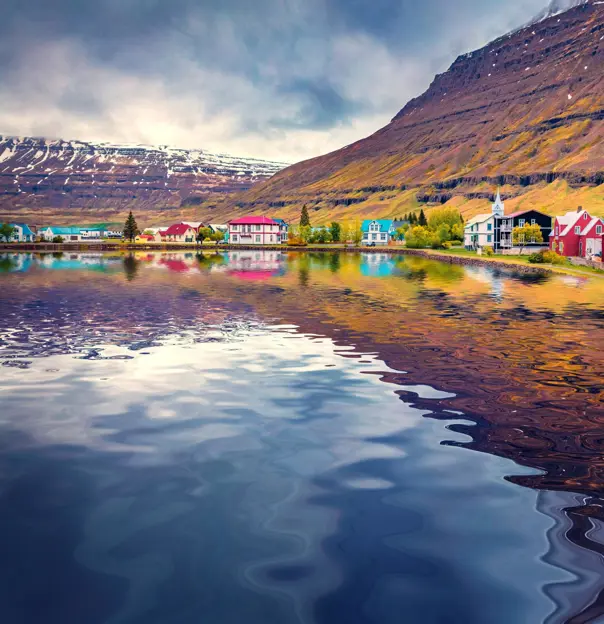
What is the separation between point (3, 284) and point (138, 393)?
5479 cm

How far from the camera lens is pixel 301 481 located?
13.0 meters

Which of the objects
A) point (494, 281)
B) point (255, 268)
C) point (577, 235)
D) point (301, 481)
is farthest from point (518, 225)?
point (301, 481)

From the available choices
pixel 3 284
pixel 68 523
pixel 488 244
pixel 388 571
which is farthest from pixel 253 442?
pixel 488 244

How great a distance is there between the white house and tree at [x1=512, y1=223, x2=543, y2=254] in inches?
331

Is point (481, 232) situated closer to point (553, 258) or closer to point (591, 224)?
point (591, 224)

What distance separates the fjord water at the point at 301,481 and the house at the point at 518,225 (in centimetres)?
11388

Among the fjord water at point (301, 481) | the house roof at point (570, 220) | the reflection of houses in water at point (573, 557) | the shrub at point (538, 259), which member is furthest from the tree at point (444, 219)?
the reflection of houses in water at point (573, 557)

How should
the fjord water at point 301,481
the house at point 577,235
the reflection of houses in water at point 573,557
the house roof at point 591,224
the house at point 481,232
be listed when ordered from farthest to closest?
the house at point 481,232 → the house at point 577,235 → the house roof at point 591,224 → the fjord water at point 301,481 → the reflection of houses in water at point 573,557

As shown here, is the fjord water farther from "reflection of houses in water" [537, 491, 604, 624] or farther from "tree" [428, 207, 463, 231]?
"tree" [428, 207, 463, 231]

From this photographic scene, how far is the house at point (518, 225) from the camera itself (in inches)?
5433

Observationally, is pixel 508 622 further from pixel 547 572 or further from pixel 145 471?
pixel 145 471

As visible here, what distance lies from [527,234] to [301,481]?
433 ft

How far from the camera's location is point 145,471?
1348 centimetres

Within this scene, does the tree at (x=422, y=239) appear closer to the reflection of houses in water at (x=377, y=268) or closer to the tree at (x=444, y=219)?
the tree at (x=444, y=219)
